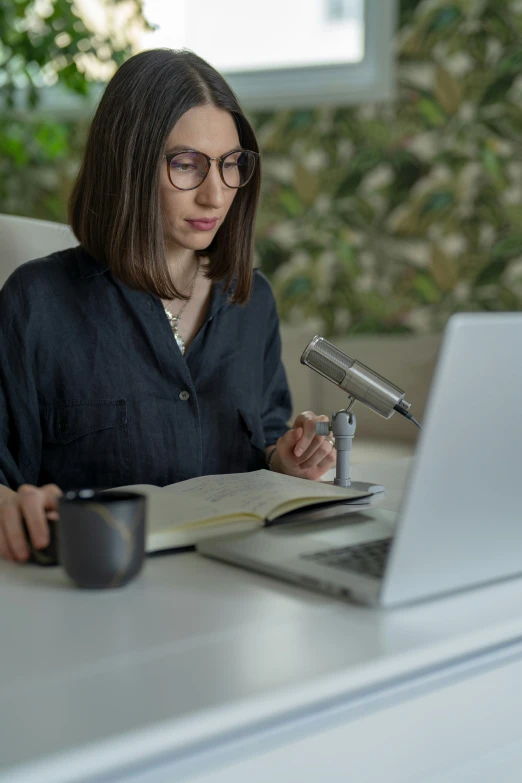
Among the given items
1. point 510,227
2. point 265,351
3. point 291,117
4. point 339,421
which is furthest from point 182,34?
point 339,421

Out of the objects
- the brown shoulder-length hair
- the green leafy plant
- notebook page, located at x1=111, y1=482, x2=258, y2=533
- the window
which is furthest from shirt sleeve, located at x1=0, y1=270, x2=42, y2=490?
the window

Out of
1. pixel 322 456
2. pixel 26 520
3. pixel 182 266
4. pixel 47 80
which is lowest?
pixel 322 456

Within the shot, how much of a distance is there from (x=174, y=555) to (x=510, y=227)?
2833 millimetres

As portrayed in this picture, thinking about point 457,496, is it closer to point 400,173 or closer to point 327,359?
point 327,359

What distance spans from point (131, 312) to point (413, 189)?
2.38 m

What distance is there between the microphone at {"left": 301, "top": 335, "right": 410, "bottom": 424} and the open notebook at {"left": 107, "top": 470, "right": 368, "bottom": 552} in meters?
0.12

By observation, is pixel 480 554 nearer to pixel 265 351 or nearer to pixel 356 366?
pixel 356 366

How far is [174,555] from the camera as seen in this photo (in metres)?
0.87

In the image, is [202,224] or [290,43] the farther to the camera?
[290,43]

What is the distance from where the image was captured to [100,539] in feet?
2.40

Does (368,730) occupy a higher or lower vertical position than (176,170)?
lower

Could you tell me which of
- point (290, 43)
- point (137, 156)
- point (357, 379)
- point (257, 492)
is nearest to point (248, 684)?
point (257, 492)

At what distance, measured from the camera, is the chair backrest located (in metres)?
1.70

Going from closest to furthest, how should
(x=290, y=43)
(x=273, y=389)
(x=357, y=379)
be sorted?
1. (x=357, y=379)
2. (x=273, y=389)
3. (x=290, y=43)
